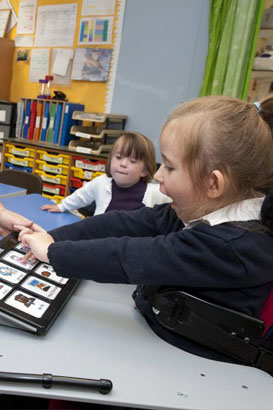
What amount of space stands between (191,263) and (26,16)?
370cm

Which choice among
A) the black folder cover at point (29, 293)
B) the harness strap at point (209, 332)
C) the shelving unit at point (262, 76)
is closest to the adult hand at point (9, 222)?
the black folder cover at point (29, 293)

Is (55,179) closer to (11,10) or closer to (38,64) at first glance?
(38,64)

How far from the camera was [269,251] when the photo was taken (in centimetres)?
56

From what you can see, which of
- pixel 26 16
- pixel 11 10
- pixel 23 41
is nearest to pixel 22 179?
pixel 23 41

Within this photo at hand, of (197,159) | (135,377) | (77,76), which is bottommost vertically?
(135,377)

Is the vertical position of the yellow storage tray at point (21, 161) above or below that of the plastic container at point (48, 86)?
below

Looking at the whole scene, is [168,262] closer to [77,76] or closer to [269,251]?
[269,251]

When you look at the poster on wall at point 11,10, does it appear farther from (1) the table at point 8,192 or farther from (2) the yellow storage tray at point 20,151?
(1) the table at point 8,192

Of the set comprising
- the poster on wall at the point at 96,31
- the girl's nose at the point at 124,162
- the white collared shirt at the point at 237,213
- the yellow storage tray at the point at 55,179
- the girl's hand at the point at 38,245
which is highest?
the poster on wall at the point at 96,31

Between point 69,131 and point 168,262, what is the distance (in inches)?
102

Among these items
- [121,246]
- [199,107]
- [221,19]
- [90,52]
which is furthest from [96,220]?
[90,52]

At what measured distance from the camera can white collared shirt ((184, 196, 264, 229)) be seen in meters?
0.57

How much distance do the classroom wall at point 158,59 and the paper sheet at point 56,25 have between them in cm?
62

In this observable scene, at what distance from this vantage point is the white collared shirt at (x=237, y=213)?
1.88ft
